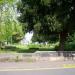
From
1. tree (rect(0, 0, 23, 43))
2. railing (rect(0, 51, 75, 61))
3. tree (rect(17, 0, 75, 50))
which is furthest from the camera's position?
tree (rect(0, 0, 23, 43))

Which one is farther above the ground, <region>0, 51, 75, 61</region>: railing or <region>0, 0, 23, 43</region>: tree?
<region>0, 0, 23, 43</region>: tree

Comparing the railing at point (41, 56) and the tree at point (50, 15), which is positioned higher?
the tree at point (50, 15)

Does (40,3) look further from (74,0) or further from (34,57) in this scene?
(34,57)

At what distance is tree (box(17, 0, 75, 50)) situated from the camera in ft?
76.3

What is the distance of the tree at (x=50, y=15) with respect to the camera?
23.2m

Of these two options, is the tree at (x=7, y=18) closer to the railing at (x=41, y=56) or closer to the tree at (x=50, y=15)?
the tree at (x=50, y=15)

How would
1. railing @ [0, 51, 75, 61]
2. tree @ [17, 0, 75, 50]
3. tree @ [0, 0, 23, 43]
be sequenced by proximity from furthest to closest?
tree @ [0, 0, 23, 43], tree @ [17, 0, 75, 50], railing @ [0, 51, 75, 61]

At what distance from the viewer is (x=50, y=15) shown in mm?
23688

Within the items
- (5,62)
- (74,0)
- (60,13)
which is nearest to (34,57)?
(5,62)

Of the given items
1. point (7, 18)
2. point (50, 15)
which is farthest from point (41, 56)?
point (7, 18)

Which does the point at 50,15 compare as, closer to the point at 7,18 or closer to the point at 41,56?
the point at 7,18

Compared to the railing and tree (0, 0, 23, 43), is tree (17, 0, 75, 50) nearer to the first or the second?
tree (0, 0, 23, 43)

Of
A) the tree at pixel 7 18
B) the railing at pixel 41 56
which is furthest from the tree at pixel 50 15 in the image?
the railing at pixel 41 56

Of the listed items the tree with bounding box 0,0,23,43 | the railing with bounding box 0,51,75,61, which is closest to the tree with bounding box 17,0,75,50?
the tree with bounding box 0,0,23,43
